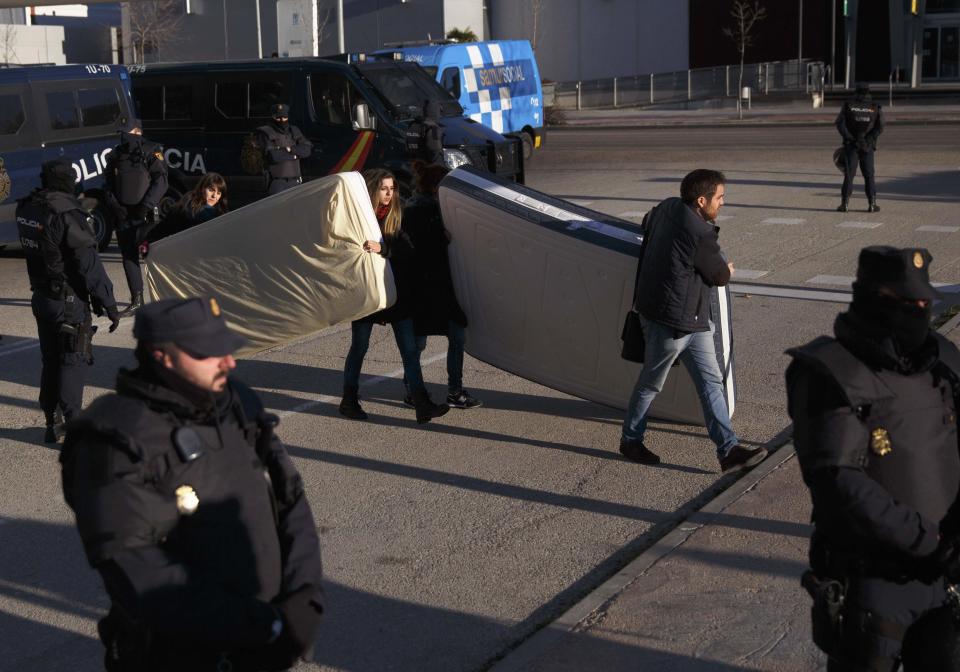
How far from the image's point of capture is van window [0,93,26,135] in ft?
48.1

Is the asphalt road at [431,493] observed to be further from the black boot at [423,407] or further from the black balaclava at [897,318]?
the black balaclava at [897,318]

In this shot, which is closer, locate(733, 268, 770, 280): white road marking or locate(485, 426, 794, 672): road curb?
locate(485, 426, 794, 672): road curb

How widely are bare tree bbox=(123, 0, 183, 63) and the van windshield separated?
119ft

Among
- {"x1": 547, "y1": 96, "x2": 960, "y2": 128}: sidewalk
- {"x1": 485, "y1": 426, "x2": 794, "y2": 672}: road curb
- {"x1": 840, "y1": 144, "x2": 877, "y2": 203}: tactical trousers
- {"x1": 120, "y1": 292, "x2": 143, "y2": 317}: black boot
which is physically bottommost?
{"x1": 485, "y1": 426, "x2": 794, "y2": 672}: road curb

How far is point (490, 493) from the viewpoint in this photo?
6734 mm

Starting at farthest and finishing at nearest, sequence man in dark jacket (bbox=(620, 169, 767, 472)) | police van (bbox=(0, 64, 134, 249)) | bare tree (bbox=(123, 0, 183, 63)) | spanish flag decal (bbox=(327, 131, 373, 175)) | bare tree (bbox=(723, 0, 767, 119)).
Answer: bare tree (bbox=(123, 0, 183, 63)) < bare tree (bbox=(723, 0, 767, 119)) < spanish flag decal (bbox=(327, 131, 373, 175)) < police van (bbox=(0, 64, 134, 249)) < man in dark jacket (bbox=(620, 169, 767, 472))

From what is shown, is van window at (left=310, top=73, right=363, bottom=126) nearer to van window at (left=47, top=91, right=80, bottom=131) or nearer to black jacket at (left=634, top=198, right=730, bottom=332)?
van window at (left=47, top=91, right=80, bottom=131)

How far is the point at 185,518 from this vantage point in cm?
306

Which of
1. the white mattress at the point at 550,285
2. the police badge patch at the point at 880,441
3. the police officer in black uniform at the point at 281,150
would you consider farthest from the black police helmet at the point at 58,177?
the police officer in black uniform at the point at 281,150

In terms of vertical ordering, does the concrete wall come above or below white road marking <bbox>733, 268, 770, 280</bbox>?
above

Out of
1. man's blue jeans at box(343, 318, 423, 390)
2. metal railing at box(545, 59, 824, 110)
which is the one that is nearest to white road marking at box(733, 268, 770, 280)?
man's blue jeans at box(343, 318, 423, 390)

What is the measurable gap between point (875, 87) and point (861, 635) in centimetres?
4847

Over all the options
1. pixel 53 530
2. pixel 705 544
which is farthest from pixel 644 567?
pixel 53 530

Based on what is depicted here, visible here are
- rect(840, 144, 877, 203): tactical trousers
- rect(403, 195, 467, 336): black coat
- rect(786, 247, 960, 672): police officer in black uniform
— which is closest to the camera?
rect(786, 247, 960, 672): police officer in black uniform
